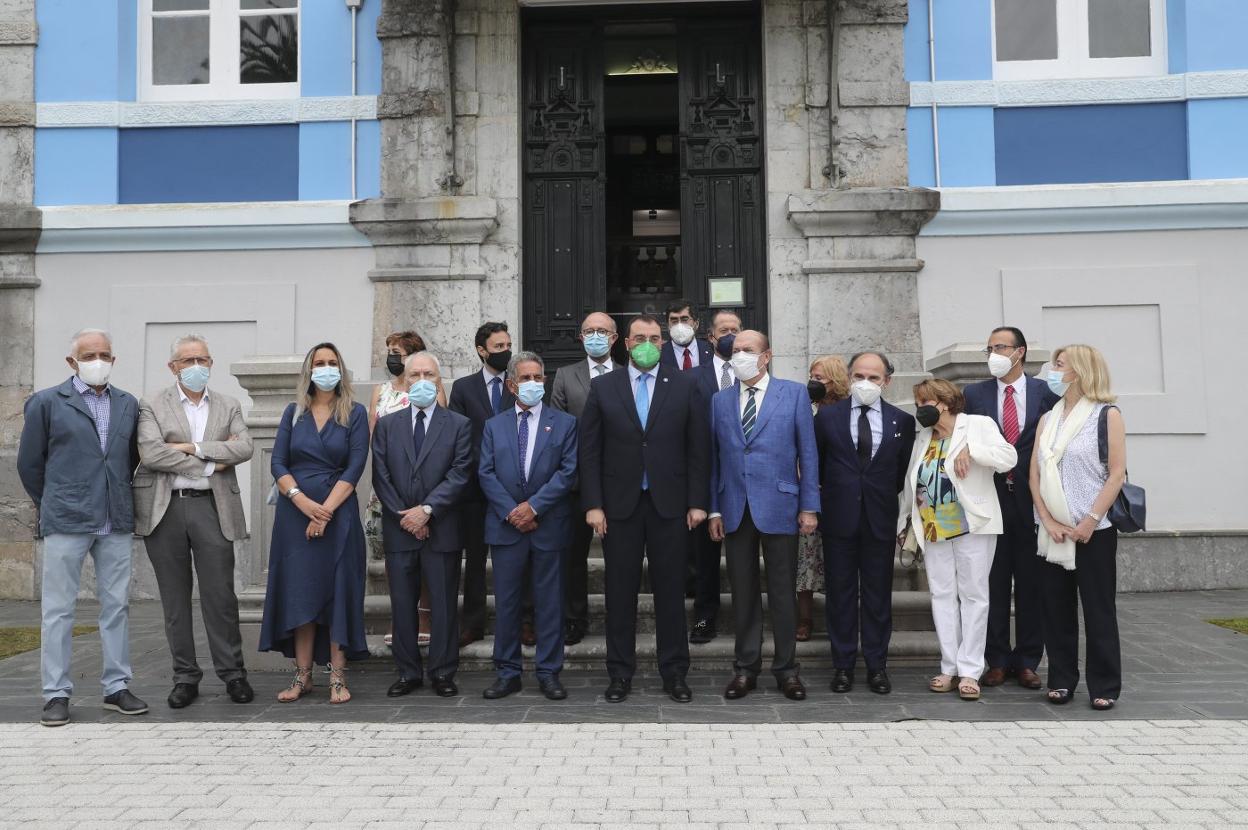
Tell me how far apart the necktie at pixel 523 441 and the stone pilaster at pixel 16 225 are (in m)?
6.19

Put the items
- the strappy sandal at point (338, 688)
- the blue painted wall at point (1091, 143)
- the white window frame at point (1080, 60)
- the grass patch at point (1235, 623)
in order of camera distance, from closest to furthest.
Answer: the strappy sandal at point (338, 688) → the grass patch at point (1235, 623) → the blue painted wall at point (1091, 143) → the white window frame at point (1080, 60)

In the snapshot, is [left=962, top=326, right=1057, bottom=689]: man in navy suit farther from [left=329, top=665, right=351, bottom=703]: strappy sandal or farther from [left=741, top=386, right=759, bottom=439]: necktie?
[left=329, top=665, right=351, bottom=703]: strappy sandal

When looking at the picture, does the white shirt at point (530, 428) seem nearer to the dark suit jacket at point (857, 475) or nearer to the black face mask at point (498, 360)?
the black face mask at point (498, 360)

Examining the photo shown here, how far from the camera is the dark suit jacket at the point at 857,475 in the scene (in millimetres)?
6176

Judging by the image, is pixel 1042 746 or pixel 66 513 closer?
pixel 1042 746

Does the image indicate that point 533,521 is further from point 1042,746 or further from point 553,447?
point 1042,746

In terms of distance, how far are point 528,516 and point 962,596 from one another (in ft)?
8.18

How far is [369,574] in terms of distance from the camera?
747cm

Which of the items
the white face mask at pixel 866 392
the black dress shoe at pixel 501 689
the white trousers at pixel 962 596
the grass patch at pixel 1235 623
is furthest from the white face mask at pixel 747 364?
the grass patch at pixel 1235 623

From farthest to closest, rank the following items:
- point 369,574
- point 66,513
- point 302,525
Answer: point 369,574
point 302,525
point 66,513

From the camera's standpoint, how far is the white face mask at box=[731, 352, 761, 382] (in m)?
6.14

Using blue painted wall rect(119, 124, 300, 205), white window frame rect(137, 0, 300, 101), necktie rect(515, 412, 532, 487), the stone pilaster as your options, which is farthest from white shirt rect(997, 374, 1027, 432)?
the stone pilaster

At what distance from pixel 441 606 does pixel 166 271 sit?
18.8 ft

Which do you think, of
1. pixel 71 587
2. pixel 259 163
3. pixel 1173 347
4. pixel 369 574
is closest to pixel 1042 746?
pixel 369 574
